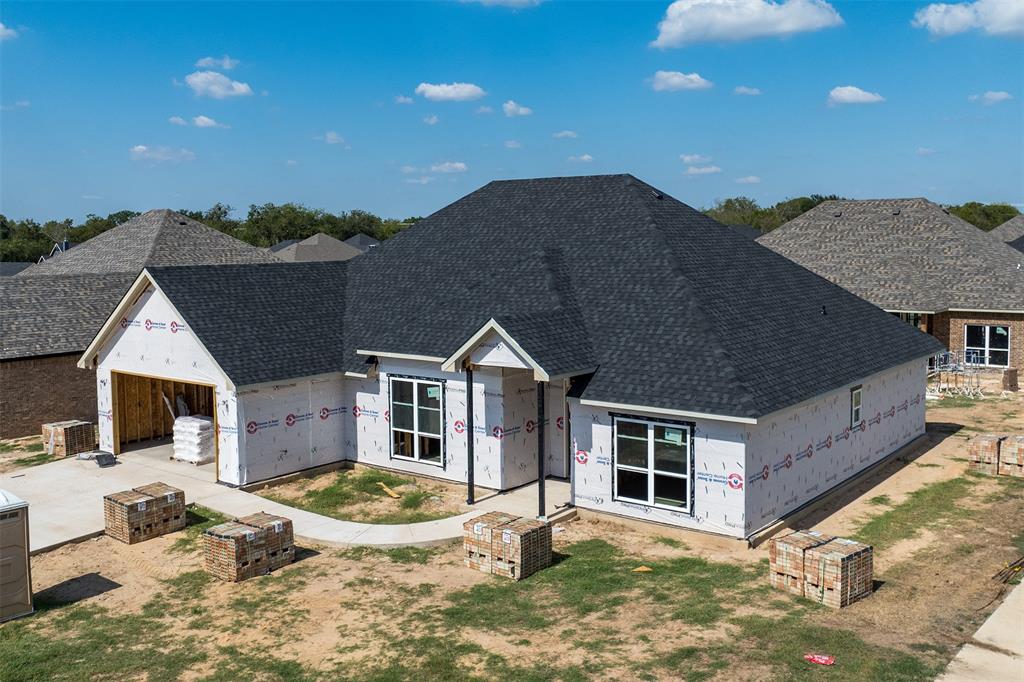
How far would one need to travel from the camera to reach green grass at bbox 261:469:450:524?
18.4 metres

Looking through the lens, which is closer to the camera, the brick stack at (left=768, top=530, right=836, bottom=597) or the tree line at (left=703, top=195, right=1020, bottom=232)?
the brick stack at (left=768, top=530, right=836, bottom=597)

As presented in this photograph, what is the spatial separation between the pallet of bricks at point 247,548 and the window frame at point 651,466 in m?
6.20

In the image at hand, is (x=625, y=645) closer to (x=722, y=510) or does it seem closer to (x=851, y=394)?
(x=722, y=510)

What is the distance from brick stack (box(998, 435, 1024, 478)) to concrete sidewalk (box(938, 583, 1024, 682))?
8973mm

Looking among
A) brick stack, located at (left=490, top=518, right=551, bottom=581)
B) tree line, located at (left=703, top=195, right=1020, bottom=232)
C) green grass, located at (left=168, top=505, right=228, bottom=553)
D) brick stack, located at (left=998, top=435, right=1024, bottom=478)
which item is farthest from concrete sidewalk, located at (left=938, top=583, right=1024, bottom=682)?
tree line, located at (left=703, top=195, right=1020, bottom=232)

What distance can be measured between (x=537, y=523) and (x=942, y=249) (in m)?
31.8

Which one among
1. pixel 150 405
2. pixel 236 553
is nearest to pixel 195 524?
pixel 236 553

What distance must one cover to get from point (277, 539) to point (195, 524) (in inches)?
129

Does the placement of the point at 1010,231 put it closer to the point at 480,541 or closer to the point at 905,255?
the point at 905,255

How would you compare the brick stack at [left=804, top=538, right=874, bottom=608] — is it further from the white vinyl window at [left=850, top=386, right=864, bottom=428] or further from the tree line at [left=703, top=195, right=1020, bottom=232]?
the tree line at [left=703, top=195, right=1020, bottom=232]

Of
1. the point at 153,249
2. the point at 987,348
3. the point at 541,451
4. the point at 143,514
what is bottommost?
the point at 143,514

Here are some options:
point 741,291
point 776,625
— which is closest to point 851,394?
point 741,291

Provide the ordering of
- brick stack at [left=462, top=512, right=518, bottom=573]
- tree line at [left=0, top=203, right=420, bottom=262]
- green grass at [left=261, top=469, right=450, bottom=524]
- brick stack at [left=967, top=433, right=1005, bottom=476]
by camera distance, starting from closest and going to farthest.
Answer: brick stack at [left=462, top=512, right=518, bottom=573], green grass at [left=261, top=469, right=450, bottom=524], brick stack at [left=967, top=433, right=1005, bottom=476], tree line at [left=0, top=203, right=420, bottom=262]

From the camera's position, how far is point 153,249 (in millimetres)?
38094
